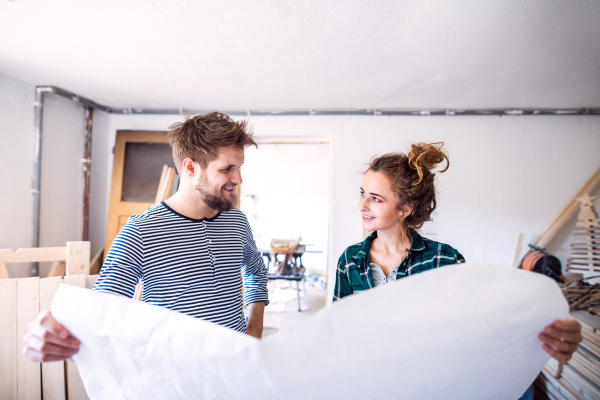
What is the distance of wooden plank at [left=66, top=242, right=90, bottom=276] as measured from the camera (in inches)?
63.9

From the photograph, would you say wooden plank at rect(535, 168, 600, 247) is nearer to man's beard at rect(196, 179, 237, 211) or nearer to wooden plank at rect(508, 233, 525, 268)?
wooden plank at rect(508, 233, 525, 268)

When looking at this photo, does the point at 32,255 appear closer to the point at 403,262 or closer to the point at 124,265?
the point at 124,265

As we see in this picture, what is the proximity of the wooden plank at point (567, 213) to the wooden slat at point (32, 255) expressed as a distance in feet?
13.8

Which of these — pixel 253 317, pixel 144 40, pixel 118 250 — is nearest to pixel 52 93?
pixel 144 40

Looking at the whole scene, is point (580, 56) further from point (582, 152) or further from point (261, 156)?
Result: point (261, 156)

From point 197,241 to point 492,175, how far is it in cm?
343

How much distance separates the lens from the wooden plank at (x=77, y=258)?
1.62 meters

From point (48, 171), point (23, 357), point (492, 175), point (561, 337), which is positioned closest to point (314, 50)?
point (561, 337)

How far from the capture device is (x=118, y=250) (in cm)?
97

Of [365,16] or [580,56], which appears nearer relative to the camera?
[365,16]

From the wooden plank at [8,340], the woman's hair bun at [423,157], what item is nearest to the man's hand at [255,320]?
the woman's hair bun at [423,157]

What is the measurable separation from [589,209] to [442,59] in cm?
233

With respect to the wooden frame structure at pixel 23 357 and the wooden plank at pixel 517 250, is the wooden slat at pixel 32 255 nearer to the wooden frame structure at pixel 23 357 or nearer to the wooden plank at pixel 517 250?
the wooden frame structure at pixel 23 357

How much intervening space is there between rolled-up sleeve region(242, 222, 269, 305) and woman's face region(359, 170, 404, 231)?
1.60 ft
